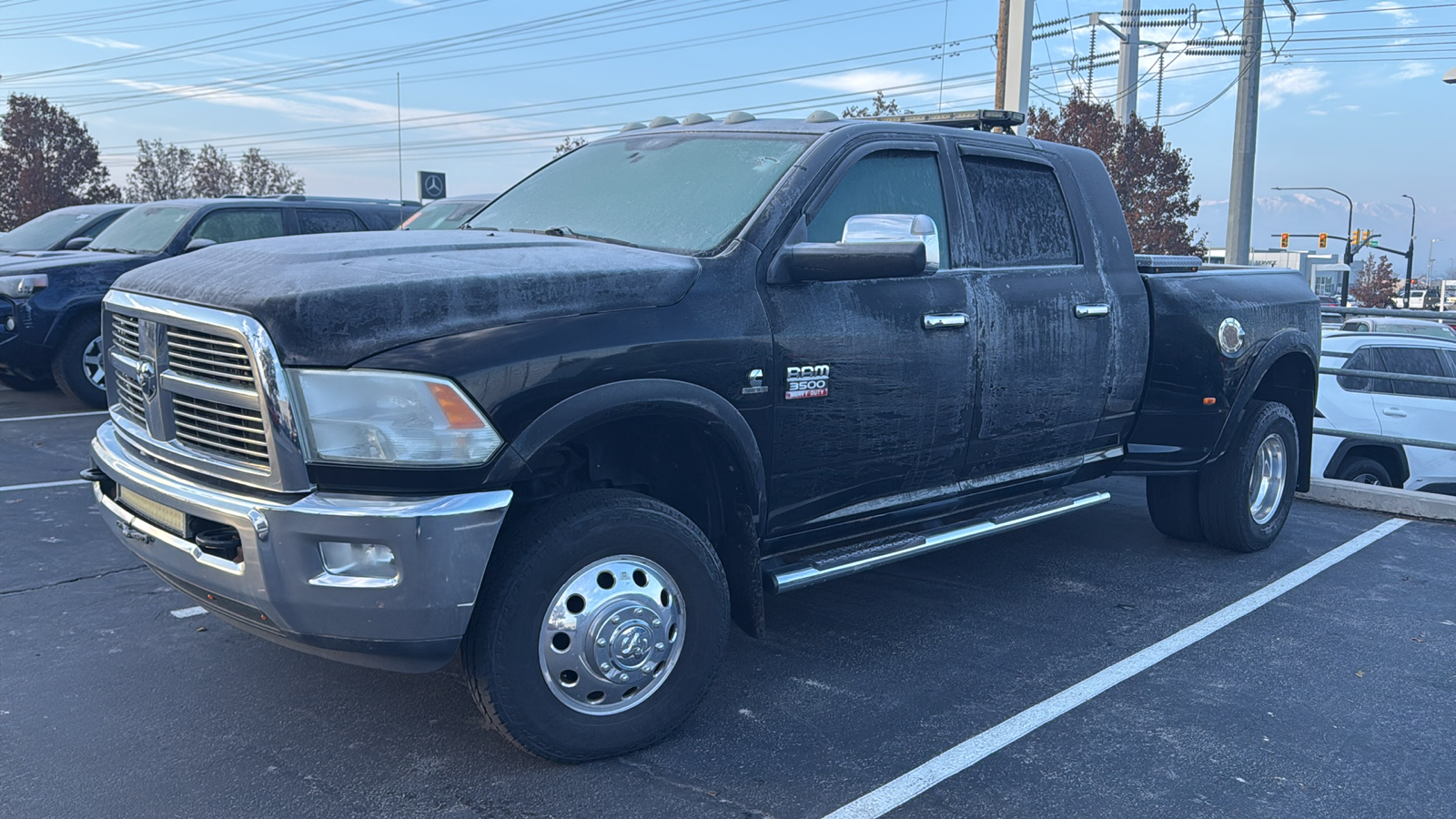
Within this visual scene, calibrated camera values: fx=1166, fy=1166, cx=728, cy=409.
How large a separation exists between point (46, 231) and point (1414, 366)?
46.1 ft

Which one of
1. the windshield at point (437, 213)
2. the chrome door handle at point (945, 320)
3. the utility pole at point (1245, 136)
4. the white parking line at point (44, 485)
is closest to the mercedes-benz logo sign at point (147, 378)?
the chrome door handle at point (945, 320)

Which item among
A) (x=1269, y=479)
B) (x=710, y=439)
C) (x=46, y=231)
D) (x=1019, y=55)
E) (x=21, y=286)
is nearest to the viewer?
(x=710, y=439)

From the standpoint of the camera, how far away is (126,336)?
12.2 ft

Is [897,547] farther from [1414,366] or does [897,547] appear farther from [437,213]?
[1414,366]

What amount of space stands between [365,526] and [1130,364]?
12.4ft

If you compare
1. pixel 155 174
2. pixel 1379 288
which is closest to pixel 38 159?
pixel 155 174

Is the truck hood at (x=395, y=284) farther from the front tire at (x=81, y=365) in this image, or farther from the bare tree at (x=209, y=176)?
the bare tree at (x=209, y=176)

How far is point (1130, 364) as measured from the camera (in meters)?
5.44

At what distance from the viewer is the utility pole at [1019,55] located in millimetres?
18500

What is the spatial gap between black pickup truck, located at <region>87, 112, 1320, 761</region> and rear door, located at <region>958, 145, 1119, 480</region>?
2 cm

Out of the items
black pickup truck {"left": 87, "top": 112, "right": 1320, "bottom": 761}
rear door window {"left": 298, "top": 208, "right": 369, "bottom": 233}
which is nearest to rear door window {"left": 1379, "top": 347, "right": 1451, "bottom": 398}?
black pickup truck {"left": 87, "top": 112, "right": 1320, "bottom": 761}

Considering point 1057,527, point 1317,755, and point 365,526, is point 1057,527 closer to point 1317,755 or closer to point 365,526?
point 1317,755

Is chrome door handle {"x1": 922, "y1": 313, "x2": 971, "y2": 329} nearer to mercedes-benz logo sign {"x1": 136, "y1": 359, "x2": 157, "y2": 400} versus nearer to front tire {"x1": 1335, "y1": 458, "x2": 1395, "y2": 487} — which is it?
mercedes-benz logo sign {"x1": 136, "y1": 359, "x2": 157, "y2": 400}

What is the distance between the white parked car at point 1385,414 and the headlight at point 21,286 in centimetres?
1054
